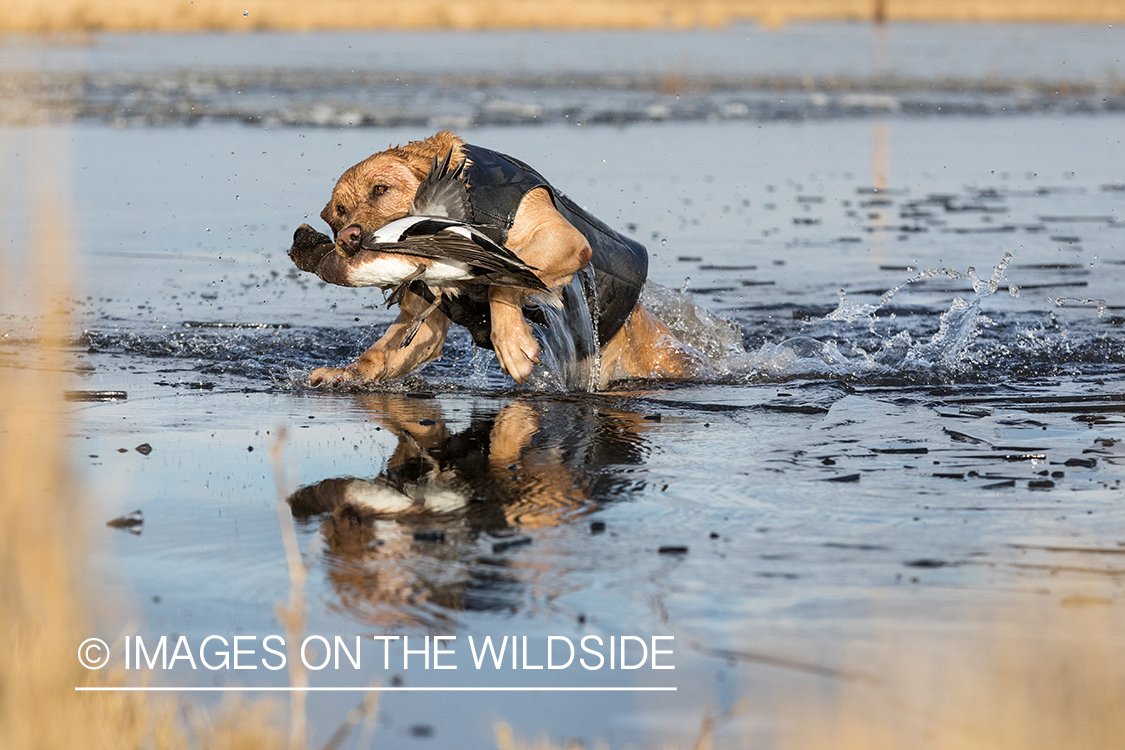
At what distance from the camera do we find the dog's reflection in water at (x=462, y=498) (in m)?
3.88

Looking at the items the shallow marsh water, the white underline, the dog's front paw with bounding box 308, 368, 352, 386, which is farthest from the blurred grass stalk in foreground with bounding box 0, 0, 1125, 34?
the white underline

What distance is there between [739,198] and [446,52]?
21.9 meters

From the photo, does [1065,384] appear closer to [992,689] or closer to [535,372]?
[535,372]

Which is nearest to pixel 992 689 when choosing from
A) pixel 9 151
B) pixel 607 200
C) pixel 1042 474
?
pixel 1042 474

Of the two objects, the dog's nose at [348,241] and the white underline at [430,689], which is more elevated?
the dog's nose at [348,241]

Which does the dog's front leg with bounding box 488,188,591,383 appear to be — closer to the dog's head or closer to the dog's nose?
the dog's head

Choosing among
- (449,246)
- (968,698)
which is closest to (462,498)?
(449,246)

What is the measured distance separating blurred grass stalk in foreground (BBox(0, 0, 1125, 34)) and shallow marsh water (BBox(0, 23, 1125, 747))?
25431 millimetres

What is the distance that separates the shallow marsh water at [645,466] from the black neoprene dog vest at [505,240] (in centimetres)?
40

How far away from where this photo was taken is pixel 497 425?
5.93 metres

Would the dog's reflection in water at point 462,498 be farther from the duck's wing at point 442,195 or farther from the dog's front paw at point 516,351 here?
the duck's wing at point 442,195

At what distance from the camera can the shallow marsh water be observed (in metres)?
3.60

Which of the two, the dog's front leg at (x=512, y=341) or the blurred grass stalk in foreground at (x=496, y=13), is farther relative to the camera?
the blurred grass stalk in foreground at (x=496, y=13)

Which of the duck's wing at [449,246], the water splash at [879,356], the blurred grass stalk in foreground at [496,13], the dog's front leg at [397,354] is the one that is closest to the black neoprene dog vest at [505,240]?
the duck's wing at [449,246]
